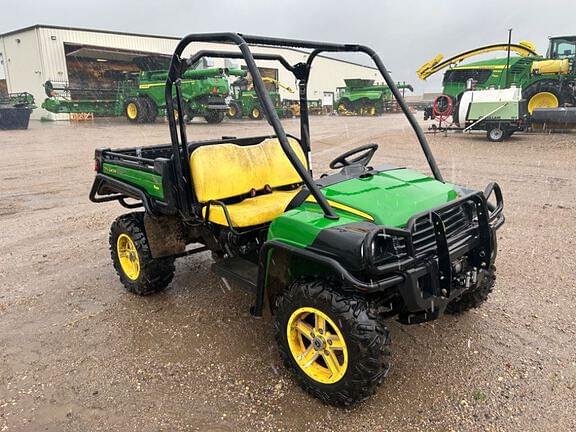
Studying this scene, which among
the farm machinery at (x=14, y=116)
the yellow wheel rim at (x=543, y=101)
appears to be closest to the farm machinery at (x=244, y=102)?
the farm machinery at (x=14, y=116)

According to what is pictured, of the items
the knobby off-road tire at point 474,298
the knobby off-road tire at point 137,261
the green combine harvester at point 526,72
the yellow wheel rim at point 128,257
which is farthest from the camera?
the green combine harvester at point 526,72

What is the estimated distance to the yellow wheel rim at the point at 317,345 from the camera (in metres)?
2.38

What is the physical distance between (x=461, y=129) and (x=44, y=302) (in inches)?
494

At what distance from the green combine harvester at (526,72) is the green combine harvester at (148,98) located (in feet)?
25.2

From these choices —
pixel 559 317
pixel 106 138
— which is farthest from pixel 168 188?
pixel 106 138

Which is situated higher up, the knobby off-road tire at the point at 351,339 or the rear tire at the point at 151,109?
the rear tire at the point at 151,109

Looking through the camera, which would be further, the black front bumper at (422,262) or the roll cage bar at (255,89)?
the roll cage bar at (255,89)

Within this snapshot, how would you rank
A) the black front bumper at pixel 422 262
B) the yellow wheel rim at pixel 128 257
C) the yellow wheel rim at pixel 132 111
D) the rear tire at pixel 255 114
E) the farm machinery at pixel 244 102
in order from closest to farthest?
1. the black front bumper at pixel 422 262
2. the yellow wheel rim at pixel 128 257
3. the yellow wheel rim at pixel 132 111
4. the farm machinery at pixel 244 102
5. the rear tire at pixel 255 114

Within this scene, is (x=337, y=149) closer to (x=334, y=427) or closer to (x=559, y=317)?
(x=559, y=317)

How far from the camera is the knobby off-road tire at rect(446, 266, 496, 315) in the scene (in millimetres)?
3041

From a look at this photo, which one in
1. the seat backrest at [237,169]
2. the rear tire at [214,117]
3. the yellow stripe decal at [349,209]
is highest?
the rear tire at [214,117]

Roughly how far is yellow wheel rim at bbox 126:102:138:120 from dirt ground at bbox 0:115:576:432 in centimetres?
1570

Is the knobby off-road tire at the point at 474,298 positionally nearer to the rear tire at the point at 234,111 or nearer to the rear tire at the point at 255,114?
the rear tire at the point at 255,114

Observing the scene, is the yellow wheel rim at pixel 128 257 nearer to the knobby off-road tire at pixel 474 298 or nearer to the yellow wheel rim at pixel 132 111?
the knobby off-road tire at pixel 474 298
